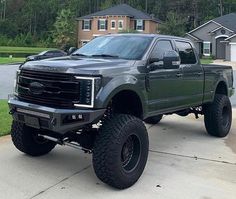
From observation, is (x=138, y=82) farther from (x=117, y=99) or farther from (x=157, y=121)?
(x=157, y=121)

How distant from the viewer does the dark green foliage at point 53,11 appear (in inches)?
2955

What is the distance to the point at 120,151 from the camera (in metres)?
5.25

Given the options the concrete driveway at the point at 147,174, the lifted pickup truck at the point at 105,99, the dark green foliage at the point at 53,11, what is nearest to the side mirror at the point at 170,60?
the lifted pickup truck at the point at 105,99

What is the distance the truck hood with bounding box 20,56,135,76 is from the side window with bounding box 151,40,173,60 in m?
0.79

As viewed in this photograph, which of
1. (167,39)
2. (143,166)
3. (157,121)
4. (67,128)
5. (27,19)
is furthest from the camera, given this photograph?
(27,19)

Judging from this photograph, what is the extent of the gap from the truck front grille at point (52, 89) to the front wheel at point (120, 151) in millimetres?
561

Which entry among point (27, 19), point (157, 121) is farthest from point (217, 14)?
point (157, 121)

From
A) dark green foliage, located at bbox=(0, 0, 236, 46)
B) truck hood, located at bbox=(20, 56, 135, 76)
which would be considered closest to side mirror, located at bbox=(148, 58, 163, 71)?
truck hood, located at bbox=(20, 56, 135, 76)

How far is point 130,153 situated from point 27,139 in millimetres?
1625

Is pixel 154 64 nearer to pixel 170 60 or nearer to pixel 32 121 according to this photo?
pixel 170 60

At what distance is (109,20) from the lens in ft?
206

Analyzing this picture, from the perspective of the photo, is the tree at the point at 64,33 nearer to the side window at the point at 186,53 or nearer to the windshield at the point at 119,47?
the side window at the point at 186,53

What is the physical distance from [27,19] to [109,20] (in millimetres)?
22729

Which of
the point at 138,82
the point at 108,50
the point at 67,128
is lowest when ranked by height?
the point at 67,128
